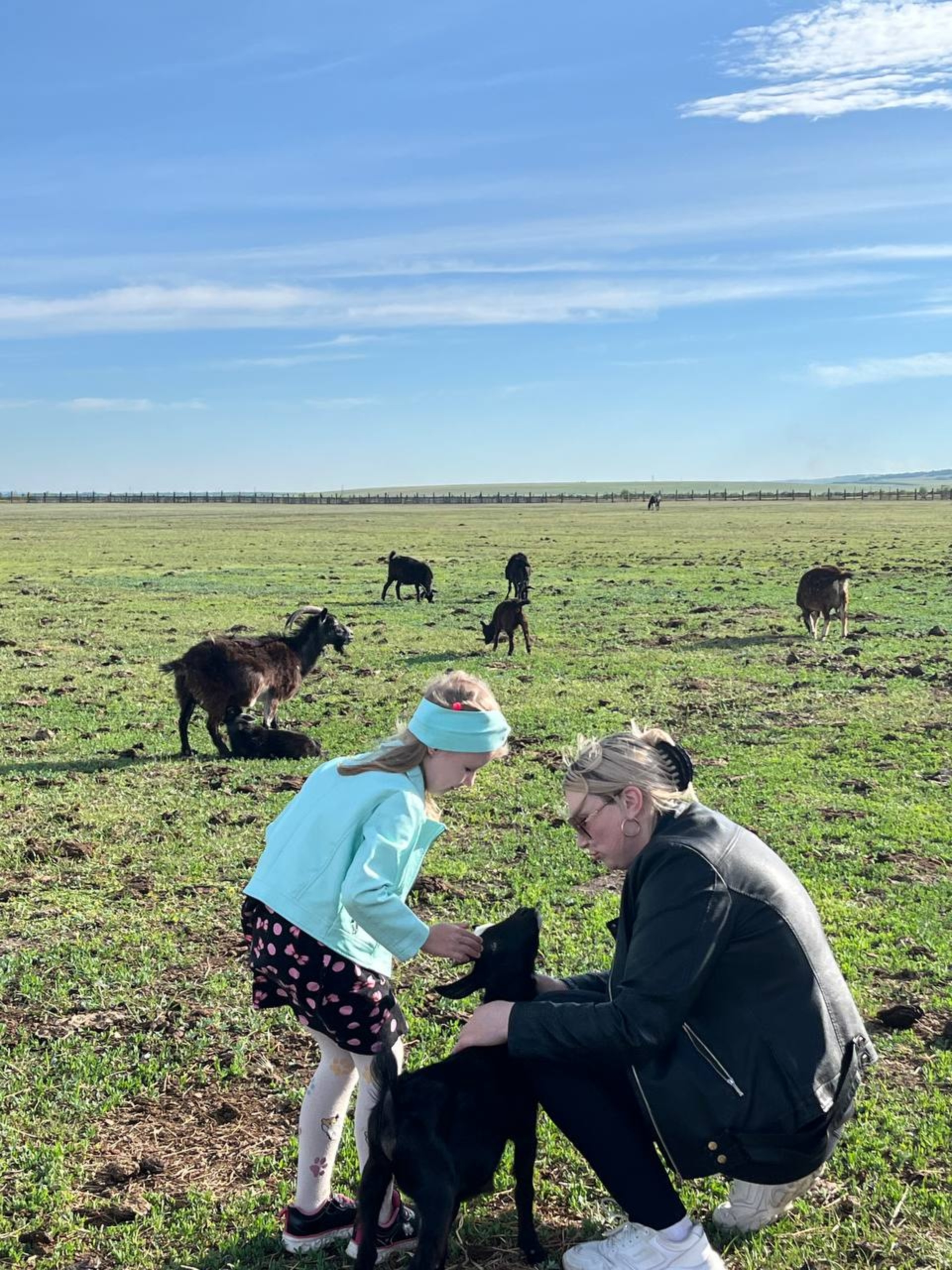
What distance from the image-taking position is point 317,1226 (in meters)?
4.06

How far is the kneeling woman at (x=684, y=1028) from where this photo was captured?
357 centimetres

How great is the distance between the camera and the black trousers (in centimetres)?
375

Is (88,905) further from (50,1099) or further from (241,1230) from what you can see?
(241,1230)

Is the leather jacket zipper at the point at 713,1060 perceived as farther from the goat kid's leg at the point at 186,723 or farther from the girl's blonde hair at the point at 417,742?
the goat kid's leg at the point at 186,723

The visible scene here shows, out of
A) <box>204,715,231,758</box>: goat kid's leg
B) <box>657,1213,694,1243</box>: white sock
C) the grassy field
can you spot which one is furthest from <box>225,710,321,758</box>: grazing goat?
<box>657,1213,694,1243</box>: white sock

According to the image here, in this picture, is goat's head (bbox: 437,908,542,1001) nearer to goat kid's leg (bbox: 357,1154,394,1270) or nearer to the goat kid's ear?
the goat kid's ear

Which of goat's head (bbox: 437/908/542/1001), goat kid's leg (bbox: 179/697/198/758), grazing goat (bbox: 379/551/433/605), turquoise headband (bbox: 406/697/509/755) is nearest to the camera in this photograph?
turquoise headband (bbox: 406/697/509/755)

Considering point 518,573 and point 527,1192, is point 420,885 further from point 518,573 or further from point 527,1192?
point 518,573

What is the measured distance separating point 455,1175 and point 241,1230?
114 cm

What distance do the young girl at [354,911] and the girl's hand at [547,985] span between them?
0.38 meters

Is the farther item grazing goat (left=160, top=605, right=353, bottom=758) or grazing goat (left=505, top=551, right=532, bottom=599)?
grazing goat (left=505, top=551, right=532, bottom=599)

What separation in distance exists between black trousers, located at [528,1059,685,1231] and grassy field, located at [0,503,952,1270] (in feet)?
1.60

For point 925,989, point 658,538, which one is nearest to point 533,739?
point 925,989

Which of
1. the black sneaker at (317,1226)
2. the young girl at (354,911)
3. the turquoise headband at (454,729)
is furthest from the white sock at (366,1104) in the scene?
the turquoise headband at (454,729)
